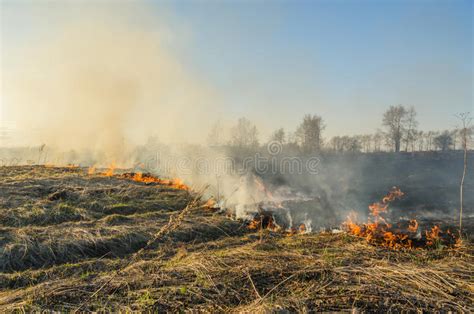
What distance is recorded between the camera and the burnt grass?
2.91m

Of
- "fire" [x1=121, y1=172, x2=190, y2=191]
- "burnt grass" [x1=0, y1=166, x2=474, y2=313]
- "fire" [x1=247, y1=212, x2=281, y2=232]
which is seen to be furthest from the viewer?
"fire" [x1=121, y1=172, x2=190, y2=191]

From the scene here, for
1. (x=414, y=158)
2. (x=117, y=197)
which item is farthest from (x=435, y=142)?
(x=117, y=197)

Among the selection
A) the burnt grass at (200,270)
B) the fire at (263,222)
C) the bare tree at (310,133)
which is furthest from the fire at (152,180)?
the bare tree at (310,133)

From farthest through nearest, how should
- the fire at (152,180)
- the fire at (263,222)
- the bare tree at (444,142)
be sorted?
the bare tree at (444,142), the fire at (152,180), the fire at (263,222)

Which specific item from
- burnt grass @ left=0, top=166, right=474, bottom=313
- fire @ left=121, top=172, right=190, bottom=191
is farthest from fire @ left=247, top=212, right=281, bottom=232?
fire @ left=121, top=172, right=190, bottom=191

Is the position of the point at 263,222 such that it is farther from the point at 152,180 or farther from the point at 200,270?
the point at 152,180

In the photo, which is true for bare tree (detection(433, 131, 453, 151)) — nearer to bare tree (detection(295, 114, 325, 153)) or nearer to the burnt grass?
bare tree (detection(295, 114, 325, 153))

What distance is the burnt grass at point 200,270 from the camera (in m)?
2.91

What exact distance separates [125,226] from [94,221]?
3.86ft

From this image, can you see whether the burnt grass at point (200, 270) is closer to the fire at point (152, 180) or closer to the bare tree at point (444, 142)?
the fire at point (152, 180)

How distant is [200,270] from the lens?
3734 millimetres

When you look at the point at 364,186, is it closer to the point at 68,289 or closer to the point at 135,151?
the point at 135,151

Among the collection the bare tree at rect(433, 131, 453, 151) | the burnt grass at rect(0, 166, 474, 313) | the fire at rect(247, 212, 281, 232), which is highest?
the bare tree at rect(433, 131, 453, 151)

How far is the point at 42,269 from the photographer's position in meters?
4.82
